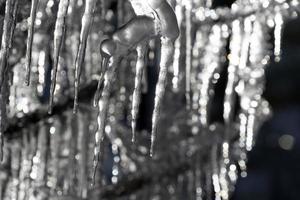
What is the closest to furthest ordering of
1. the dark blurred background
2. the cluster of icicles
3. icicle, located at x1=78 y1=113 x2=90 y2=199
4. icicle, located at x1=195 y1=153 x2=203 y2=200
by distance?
the cluster of icicles
icicle, located at x1=78 y1=113 x2=90 y2=199
icicle, located at x1=195 y1=153 x2=203 y2=200
the dark blurred background

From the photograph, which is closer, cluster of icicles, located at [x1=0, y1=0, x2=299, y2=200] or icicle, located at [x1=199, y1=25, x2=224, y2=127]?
cluster of icicles, located at [x1=0, y1=0, x2=299, y2=200]

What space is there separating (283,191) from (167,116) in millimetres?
5212

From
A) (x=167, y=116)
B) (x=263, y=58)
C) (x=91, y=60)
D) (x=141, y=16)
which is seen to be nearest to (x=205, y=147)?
(x=167, y=116)

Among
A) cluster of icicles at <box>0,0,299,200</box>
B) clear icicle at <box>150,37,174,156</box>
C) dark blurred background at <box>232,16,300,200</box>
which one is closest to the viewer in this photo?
clear icicle at <box>150,37,174,156</box>

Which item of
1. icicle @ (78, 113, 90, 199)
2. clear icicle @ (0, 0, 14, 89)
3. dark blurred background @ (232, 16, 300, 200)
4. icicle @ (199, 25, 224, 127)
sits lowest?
→ dark blurred background @ (232, 16, 300, 200)

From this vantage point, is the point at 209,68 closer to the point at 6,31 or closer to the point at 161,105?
the point at 161,105

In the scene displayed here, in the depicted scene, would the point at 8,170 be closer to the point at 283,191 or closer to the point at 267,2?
the point at 267,2

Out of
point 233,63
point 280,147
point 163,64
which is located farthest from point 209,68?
point 280,147

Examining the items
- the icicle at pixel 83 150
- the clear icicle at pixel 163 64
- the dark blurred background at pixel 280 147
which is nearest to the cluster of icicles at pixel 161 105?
the icicle at pixel 83 150

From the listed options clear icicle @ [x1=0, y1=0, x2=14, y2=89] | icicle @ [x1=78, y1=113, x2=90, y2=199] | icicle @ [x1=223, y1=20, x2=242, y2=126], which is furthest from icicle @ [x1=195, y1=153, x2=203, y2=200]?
clear icicle @ [x1=0, y1=0, x2=14, y2=89]

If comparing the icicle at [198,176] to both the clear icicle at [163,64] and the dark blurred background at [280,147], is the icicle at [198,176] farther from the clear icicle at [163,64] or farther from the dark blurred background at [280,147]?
the dark blurred background at [280,147]

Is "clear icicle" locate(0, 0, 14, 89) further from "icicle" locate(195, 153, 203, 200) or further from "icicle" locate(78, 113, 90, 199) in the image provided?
"icicle" locate(195, 153, 203, 200)

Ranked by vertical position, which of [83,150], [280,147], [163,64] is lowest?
[280,147]

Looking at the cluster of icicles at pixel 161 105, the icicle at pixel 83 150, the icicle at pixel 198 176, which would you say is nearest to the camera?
the cluster of icicles at pixel 161 105
